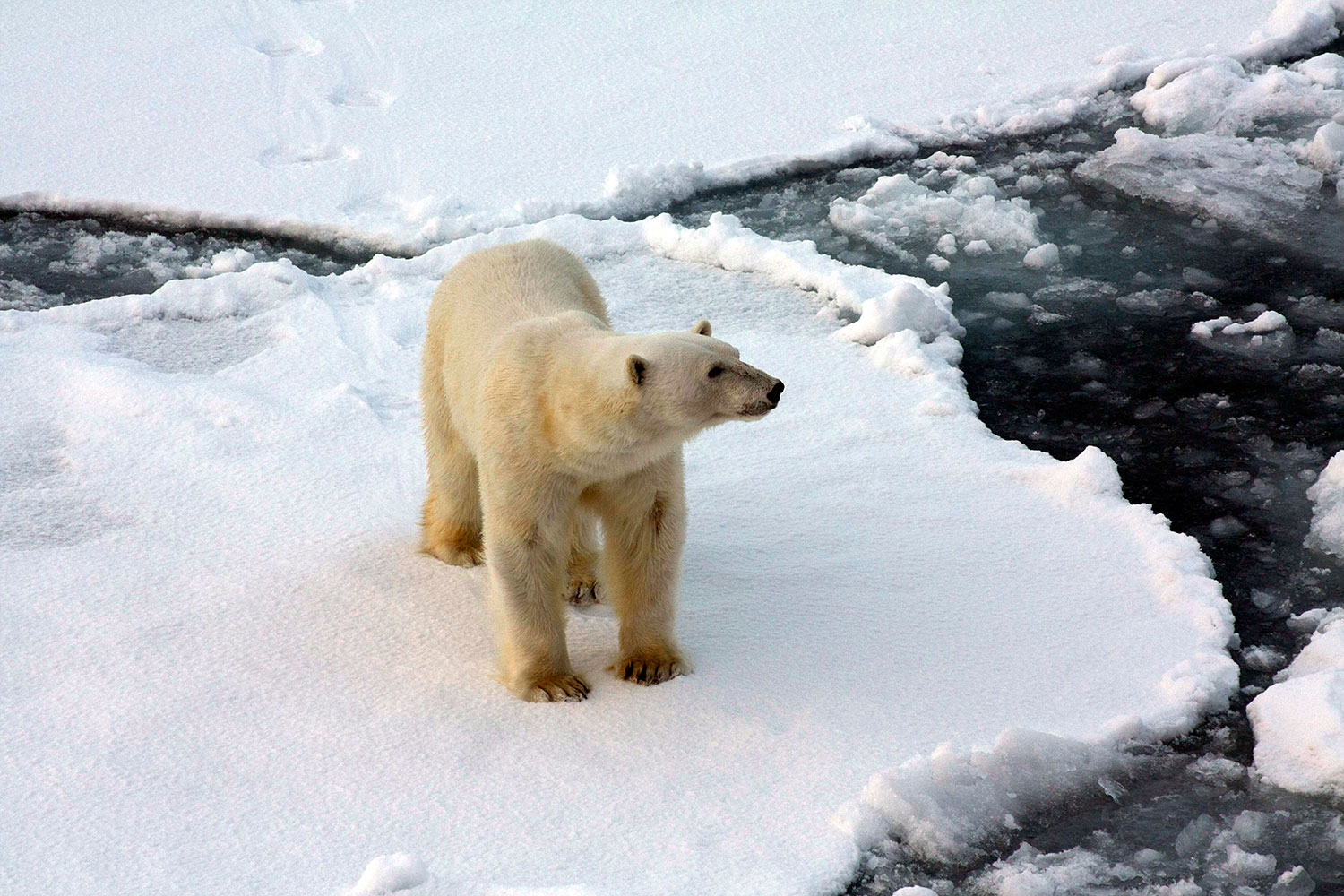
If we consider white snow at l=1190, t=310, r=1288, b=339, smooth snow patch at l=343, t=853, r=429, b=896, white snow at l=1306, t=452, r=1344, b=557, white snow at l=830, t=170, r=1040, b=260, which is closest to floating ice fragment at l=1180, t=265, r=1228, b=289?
white snow at l=1190, t=310, r=1288, b=339

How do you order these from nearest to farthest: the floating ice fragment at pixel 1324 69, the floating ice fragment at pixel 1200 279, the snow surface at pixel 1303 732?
1. the snow surface at pixel 1303 732
2. the floating ice fragment at pixel 1200 279
3. the floating ice fragment at pixel 1324 69

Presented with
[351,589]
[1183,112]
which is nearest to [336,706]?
[351,589]

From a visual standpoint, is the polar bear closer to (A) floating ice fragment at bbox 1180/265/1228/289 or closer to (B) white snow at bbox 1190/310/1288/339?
(B) white snow at bbox 1190/310/1288/339

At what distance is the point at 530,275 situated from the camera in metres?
3.95

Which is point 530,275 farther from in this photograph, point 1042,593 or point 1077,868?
point 1077,868

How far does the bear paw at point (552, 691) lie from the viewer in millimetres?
3455

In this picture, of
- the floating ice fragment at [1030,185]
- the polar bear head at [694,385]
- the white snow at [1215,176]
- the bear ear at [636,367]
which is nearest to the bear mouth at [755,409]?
the polar bear head at [694,385]

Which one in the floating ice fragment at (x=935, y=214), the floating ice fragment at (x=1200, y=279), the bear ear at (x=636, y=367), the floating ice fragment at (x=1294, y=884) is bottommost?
the floating ice fragment at (x=1294, y=884)

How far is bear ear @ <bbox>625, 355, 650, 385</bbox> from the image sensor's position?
3002 millimetres

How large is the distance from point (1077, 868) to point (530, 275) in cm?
220

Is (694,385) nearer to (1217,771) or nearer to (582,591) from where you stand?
(582,591)

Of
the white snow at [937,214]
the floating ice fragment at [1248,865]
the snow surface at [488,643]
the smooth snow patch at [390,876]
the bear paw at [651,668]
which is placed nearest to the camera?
the smooth snow patch at [390,876]

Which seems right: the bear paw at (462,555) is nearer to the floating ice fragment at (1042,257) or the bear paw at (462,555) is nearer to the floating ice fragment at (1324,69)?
the floating ice fragment at (1042,257)

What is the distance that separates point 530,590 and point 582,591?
0.59 metres
